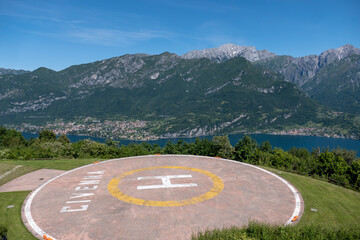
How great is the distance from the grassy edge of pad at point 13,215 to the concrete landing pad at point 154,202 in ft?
2.56

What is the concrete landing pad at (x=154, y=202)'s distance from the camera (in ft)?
86.4

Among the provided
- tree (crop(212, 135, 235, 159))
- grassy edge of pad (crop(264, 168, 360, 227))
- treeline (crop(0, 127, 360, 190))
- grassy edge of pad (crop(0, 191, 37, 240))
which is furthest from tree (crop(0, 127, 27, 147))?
grassy edge of pad (crop(264, 168, 360, 227))

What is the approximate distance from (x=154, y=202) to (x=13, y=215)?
17.8m

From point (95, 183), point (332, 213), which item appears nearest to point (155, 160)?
point (95, 183)

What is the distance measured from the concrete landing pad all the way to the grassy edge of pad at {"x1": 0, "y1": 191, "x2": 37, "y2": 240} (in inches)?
30.7

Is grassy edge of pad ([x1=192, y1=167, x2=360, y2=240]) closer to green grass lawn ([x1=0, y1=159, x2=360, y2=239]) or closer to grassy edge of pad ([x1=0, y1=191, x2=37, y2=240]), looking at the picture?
green grass lawn ([x1=0, y1=159, x2=360, y2=239])

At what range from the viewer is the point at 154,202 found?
32.4 metres

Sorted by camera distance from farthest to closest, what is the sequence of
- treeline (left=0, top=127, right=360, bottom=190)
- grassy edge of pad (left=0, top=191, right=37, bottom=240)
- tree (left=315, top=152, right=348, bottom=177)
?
tree (left=315, top=152, right=348, bottom=177) → treeline (left=0, top=127, right=360, bottom=190) → grassy edge of pad (left=0, top=191, right=37, bottom=240)

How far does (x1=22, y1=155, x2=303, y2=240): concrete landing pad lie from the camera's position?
26.3 metres

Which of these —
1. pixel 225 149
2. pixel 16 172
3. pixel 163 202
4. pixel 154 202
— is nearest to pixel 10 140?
pixel 16 172

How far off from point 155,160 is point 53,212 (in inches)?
1048

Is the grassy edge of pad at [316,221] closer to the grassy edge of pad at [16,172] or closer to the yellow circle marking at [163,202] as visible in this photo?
the yellow circle marking at [163,202]

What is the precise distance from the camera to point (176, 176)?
139 feet

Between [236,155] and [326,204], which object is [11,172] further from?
[326,204]
